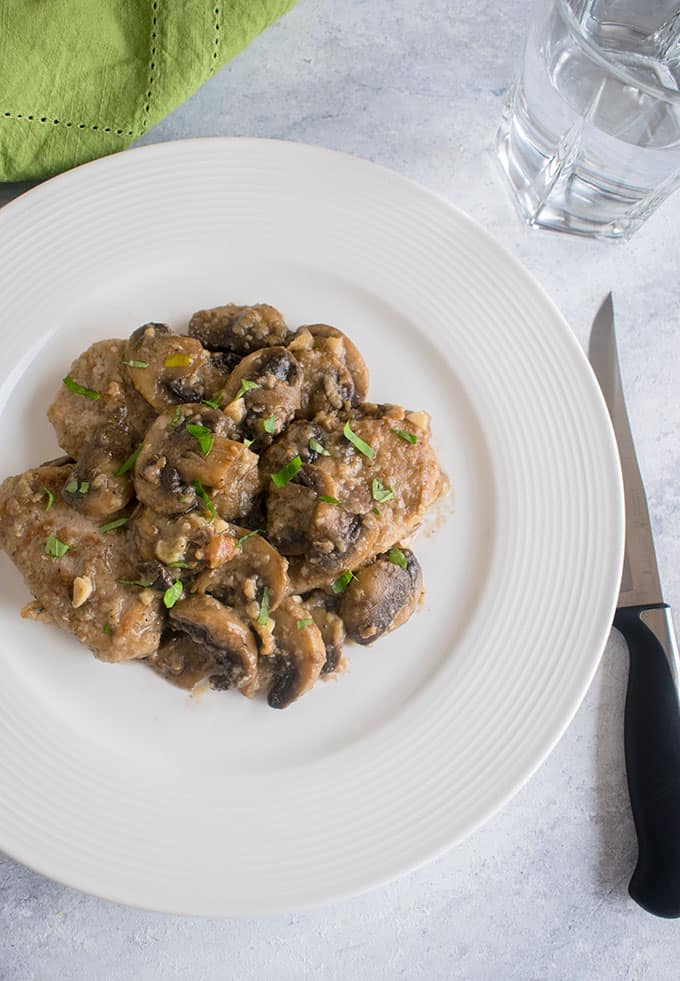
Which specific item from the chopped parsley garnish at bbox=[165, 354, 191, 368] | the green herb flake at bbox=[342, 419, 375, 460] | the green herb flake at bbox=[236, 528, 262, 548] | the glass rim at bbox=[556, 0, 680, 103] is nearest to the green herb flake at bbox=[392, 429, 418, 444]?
the green herb flake at bbox=[342, 419, 375, 460]

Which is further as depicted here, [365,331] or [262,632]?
[365,331]

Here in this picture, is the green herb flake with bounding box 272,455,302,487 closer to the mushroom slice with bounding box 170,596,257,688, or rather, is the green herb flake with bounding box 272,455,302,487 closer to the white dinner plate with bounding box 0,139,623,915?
the mushroom slice with bounding box 170,596,257,688

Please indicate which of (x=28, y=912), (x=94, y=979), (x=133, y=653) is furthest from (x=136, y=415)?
(x=94, y=979)

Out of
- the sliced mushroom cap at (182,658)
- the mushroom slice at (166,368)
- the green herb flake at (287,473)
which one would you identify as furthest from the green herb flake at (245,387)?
the sliced mushroom cap at (182,658)

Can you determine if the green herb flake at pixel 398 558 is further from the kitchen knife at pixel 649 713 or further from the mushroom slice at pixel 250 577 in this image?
the kitchen knife at pixel 649 713

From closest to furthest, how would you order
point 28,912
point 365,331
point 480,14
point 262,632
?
point 262,632
point 28,912
point 365,331
point 480,14

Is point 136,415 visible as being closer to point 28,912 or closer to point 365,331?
point 365,331

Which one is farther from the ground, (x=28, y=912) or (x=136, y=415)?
(x=136, y=415)
